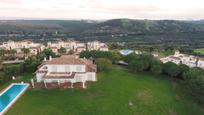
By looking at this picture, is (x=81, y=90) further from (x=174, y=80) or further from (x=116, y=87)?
(x=174, y=80)

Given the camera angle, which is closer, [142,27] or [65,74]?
[65,74]

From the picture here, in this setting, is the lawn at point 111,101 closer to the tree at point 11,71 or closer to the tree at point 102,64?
the tree at point 102,64

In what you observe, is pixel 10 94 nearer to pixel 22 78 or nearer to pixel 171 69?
pixel 22 78

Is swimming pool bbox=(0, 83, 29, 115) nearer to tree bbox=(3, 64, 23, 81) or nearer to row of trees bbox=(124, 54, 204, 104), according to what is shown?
tree bbox=(3, 64, 23, 81)

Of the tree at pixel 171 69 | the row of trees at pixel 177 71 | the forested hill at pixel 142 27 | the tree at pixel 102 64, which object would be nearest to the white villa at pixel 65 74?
the tree at pixel 102 64

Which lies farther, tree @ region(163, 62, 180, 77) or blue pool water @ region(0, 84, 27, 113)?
tree @ region(163, 62, 180, 77)

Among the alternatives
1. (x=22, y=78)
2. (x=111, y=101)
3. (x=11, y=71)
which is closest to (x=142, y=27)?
(x=22, y=78)

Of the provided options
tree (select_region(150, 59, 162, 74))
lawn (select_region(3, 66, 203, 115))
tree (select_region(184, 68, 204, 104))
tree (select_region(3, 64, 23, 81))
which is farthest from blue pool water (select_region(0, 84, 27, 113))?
tree (select_region(184, 68, 204, 104))
